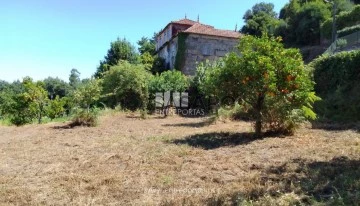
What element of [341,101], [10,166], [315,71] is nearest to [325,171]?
[10,166]

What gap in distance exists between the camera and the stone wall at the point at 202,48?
112ft

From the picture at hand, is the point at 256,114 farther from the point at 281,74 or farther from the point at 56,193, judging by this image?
the point at 56,193

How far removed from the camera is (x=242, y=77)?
9164mm

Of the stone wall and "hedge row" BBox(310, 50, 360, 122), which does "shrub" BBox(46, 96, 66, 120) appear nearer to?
the stone wall

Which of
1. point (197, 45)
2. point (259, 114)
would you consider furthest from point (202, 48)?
point (259, 114)

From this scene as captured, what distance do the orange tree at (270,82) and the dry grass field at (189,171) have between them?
0.64 m

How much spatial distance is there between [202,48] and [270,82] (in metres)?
26.2

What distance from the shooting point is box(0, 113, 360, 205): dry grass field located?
445 centimetres

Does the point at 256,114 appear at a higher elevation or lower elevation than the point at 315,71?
lower

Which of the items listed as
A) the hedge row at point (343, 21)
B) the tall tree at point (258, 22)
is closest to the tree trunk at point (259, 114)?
the hedge row at point (343, 21)

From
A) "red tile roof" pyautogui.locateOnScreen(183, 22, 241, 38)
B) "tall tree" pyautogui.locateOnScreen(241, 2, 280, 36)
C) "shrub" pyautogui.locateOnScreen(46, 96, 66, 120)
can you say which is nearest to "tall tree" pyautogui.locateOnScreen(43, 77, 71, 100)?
"tall tree" pyautogui.locateOnScreen(241, 2, 280, 36)

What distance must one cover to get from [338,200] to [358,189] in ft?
2.27

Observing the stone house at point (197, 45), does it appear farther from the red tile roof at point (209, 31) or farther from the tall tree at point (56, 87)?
the tall tree at point (56, 87)

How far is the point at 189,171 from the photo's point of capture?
600 cm
